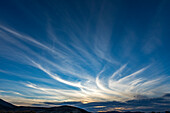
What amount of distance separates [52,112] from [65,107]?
4.24m

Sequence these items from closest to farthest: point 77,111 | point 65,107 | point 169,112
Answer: point 169,112 < point 77,111 < point 65,107

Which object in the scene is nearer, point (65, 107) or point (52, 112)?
point (52, 112)

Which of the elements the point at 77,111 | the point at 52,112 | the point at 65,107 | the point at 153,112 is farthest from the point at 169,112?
the point at 52,112

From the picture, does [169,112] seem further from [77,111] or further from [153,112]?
[77,111]

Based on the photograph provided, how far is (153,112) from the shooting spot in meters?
32.8

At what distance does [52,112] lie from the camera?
3191cm

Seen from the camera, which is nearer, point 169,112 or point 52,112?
point 169,112

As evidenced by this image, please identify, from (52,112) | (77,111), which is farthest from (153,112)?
(52,112)

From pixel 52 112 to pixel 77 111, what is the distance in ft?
23.6

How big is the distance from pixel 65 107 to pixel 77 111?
5132 millimetres

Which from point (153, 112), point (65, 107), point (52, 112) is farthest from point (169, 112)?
point (52, 112)

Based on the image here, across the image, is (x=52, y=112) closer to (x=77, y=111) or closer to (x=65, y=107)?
(x=65, y=107)

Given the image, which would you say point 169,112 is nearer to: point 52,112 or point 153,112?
point 153,112

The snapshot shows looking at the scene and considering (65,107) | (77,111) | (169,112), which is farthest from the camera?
(65,107)
